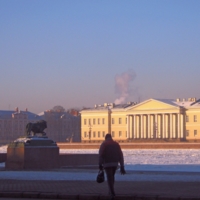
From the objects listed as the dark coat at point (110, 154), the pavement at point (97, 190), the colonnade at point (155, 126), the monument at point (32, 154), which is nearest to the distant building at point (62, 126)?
the colonnade at point (155, 126)

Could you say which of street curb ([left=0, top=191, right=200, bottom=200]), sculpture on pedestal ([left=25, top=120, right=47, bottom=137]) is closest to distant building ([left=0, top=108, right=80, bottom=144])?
sculpture on pedestal ([left=25, top=120, right=47, bottom=137])

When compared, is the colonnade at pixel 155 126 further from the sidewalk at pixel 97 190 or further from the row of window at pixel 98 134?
the sidewalk at pixel 97 190

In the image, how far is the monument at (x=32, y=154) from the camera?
93.7 ft

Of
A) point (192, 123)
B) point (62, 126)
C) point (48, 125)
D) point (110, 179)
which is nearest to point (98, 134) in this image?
point (48, 125)

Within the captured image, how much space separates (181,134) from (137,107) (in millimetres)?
12249

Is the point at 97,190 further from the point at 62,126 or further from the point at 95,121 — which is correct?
the point at 62,126

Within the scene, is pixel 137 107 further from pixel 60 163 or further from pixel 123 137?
pixel 60 163

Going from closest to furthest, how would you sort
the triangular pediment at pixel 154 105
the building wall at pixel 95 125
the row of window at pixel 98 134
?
the triangular pediment at pixel 154 105, the building wall at pixel 95 125, the row of window at pixel 98 134

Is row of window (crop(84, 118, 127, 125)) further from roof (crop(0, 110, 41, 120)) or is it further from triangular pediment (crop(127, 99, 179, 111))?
roof (crop(0, 110, 41, 120))

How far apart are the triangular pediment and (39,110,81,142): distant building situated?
1115 inches

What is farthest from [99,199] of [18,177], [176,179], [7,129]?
[7,129]

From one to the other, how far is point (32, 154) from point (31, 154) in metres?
0.05

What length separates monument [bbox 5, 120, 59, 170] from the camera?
93.7 feet

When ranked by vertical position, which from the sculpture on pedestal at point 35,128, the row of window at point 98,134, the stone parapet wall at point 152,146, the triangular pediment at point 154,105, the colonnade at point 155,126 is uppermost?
the triangular pediment at point 154,105
